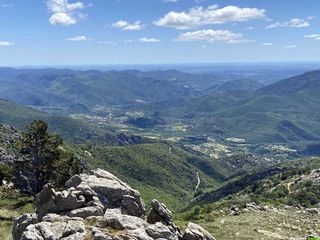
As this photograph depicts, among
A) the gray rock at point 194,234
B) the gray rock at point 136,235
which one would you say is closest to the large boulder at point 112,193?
the gray rock at point 194,234

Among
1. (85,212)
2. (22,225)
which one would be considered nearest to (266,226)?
(85,212)

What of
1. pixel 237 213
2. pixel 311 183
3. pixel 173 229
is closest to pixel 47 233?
pixel 173 229

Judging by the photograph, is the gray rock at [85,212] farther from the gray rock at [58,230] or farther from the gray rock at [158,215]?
the gray rock at [158,215]

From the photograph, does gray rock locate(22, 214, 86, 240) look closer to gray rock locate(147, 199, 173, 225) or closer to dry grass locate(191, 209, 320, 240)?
gray rock locate(147, 199, 173, 225)

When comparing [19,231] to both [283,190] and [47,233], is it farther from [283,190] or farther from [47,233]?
[283,190]

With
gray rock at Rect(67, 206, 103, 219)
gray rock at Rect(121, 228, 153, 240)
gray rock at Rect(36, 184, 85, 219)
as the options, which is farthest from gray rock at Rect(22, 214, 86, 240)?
gray rock at Rect(36, 184, 85, 219)

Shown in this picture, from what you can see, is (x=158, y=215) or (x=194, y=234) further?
(x=158, y=215)

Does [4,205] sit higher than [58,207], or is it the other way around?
[58,207]

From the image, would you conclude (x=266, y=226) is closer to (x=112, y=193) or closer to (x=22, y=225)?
(x=112, y=193)
